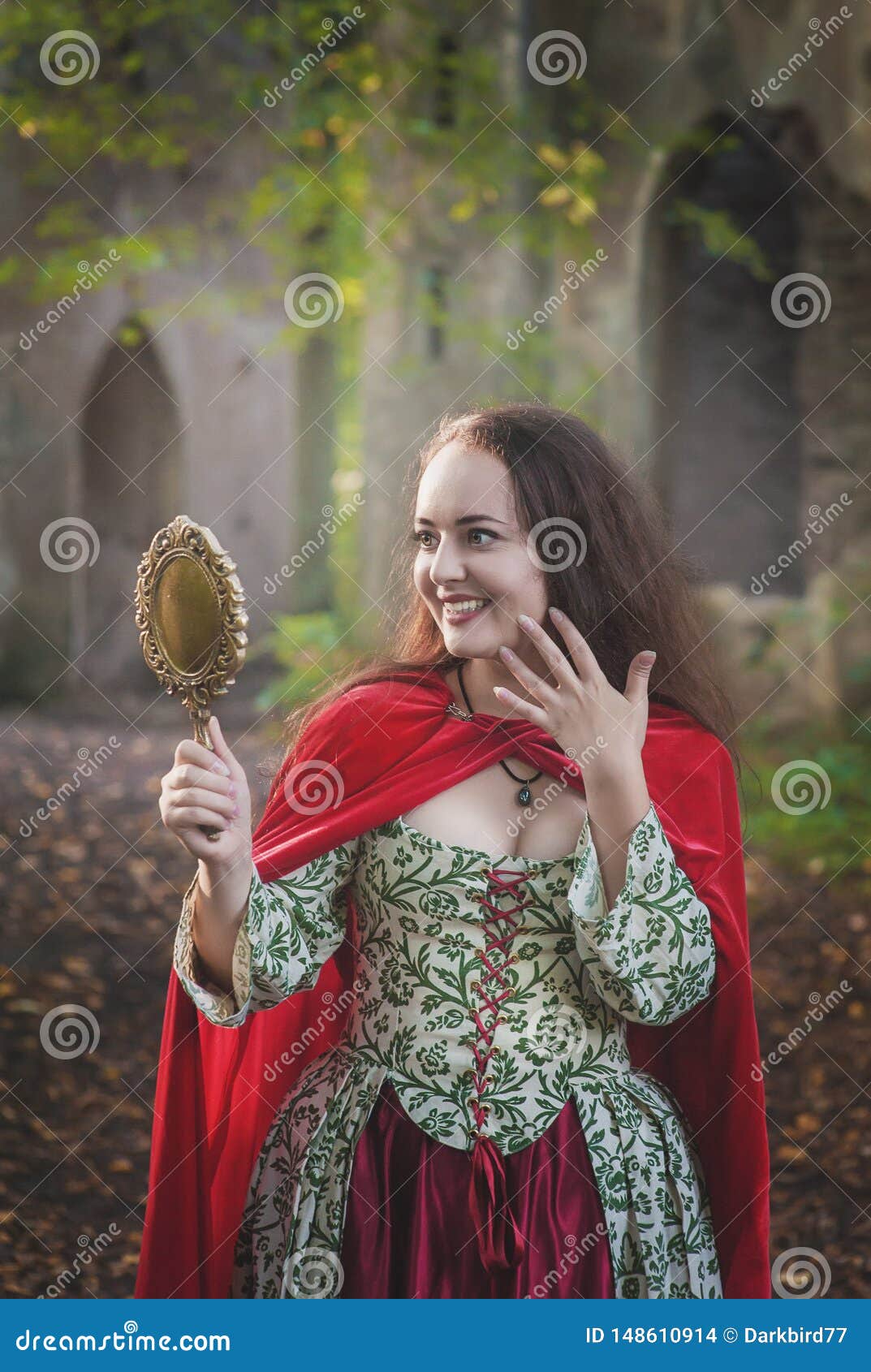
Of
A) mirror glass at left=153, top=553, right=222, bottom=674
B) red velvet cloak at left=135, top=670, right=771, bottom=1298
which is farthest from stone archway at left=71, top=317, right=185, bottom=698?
mirror glass at left=153, top=553, right=222, bottom=674

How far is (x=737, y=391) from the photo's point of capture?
9031 millimetres

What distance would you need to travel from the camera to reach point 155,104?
728cm

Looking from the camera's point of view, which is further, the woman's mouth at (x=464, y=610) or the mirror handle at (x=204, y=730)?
the woman's mouth at (x=464, y=610)

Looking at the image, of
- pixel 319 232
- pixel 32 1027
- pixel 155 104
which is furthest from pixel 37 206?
pixel 32 1027

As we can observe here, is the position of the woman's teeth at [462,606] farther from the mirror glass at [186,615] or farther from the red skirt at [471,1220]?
the red skirt at [471,1220]

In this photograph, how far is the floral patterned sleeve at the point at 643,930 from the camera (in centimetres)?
167

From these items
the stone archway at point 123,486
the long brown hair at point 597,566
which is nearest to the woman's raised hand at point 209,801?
the long brown hair at point 597,566

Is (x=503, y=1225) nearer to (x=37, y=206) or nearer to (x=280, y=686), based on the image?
(x=280, y=686)

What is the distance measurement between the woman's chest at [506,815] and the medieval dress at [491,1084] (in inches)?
1.1

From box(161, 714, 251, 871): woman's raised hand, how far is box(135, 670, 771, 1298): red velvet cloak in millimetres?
205

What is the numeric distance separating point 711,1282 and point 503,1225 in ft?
1.22

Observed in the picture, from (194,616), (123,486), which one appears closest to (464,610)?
(194,616)

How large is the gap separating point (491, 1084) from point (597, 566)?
2.31ft

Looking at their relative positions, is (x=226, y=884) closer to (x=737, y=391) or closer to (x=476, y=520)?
(x=476, y=520)
